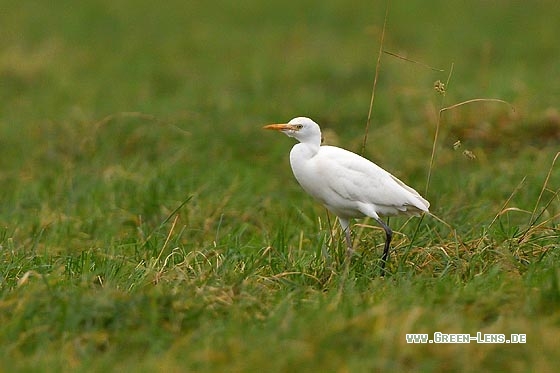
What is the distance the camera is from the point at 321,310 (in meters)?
3.97

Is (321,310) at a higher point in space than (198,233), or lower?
higher

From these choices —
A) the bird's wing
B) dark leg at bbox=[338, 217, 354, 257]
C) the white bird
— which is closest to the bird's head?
the white bird

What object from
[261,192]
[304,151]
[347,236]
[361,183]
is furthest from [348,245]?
[261,192]

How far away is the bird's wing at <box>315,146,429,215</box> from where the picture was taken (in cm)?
490

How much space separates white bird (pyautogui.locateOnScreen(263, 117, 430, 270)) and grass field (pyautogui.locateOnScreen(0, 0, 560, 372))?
23cm

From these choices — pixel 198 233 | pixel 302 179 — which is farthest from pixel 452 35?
pixel 302 179

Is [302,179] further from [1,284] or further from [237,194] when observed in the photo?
[237,194]

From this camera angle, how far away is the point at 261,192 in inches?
288

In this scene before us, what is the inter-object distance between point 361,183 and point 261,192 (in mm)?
2436

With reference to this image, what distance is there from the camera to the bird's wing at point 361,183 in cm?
490

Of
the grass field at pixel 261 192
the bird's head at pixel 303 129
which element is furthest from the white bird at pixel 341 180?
the grass field at pixel 261 192

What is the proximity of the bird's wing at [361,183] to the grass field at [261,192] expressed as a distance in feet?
0.82

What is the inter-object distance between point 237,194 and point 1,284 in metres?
2.70

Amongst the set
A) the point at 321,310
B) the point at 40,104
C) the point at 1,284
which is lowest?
the point at 40,104
